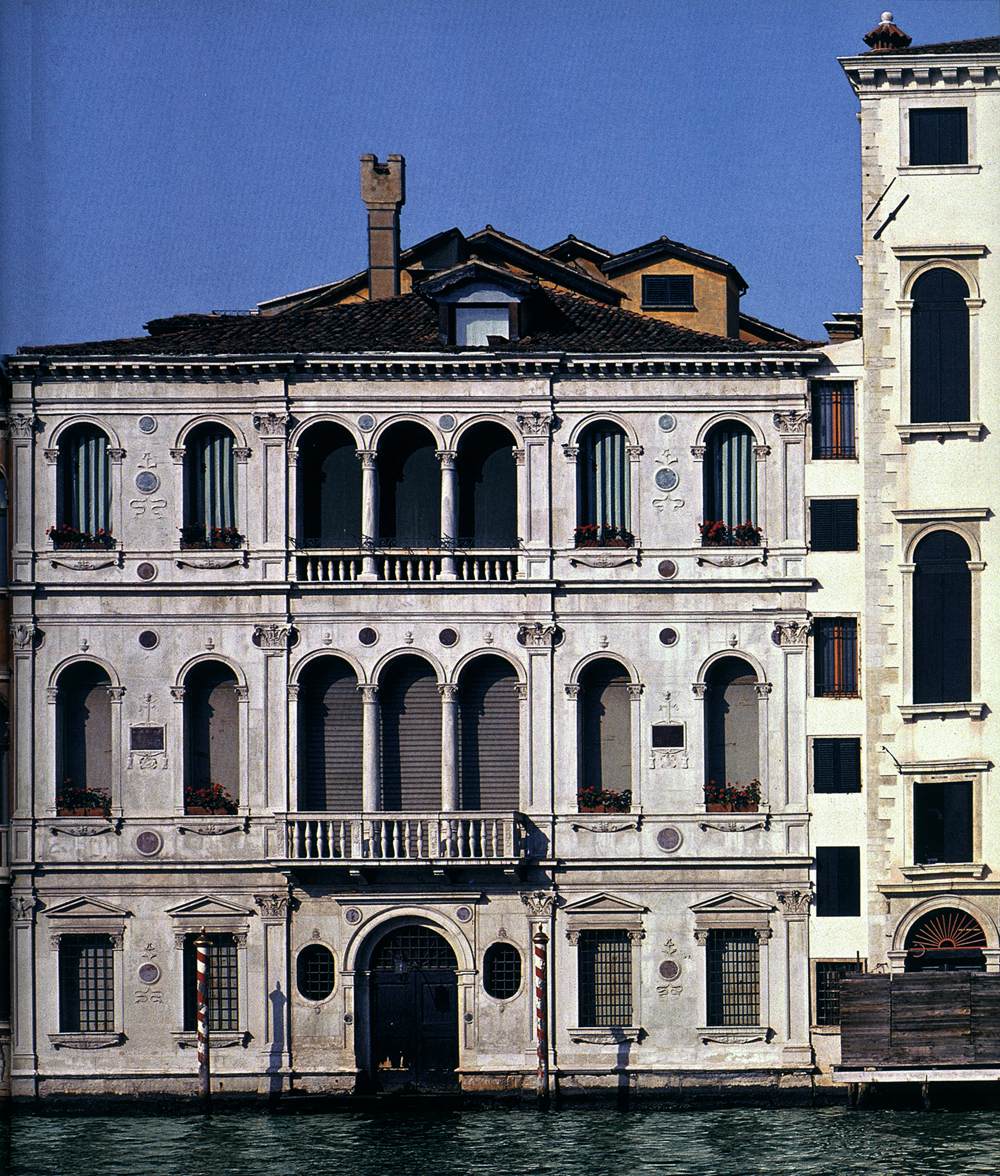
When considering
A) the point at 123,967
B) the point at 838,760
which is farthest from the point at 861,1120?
the point at 123,967

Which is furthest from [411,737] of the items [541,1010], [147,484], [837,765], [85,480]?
[837,765]

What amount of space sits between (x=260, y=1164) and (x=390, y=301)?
625 inches

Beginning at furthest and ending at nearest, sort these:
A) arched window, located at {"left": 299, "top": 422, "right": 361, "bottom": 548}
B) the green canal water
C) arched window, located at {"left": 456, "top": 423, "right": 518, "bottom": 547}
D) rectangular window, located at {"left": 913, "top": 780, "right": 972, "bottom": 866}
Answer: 1. arched window, located at {"left": 456, "top": 423, "right": 518, "bottom": 547}
2. arched window, located at {"left": 299, "top": 422, "right": 361, "bottom": 548}
3. rectangular window, located at {"left": 913, "top": 780, "right": 972, "bottom": 866}
4. the green canal water

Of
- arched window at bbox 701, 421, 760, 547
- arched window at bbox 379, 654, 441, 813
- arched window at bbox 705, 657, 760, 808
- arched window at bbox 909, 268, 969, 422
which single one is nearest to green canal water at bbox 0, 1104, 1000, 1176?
arched window at bbox 379, 654, 441, 813

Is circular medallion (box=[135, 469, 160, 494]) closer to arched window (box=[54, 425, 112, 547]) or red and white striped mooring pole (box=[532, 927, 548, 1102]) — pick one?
arched window (box=[54, 425, 112, 547])

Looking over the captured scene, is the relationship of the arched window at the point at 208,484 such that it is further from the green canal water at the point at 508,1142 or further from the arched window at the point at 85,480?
the green canal water at the point at 508,1142

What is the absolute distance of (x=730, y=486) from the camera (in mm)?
41906

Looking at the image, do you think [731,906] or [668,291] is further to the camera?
[668,291]

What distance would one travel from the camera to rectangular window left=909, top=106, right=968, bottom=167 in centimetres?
4116

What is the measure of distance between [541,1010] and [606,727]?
499 centimetres

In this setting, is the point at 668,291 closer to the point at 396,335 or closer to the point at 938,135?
the point at 396,335

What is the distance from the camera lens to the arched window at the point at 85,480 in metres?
42.0

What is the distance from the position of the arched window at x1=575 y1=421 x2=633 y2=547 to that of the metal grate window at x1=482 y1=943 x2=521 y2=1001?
24.4 ft

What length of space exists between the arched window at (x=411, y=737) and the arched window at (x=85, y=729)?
15.8 feet
